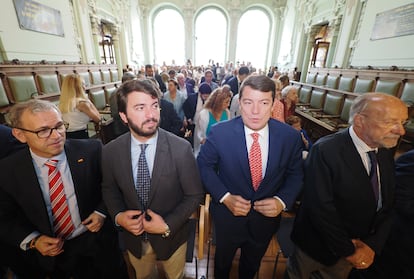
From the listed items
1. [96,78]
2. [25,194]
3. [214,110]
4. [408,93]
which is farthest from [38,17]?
[408,93]

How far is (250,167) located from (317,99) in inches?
163

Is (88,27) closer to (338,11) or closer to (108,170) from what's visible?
(108,170)

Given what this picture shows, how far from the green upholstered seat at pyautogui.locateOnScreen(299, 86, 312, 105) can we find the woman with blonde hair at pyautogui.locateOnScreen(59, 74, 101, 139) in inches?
192

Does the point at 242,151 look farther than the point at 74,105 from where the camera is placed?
No

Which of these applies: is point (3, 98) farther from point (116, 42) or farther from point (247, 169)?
point (116, 42)

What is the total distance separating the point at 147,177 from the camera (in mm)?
1135

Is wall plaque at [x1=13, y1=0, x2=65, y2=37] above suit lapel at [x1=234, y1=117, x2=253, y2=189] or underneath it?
above

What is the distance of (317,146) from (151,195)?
3.64 feet

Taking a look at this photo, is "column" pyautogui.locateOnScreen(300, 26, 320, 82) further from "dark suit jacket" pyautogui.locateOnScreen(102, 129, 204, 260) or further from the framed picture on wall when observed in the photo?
"dark suit jacket" pyautogui.locateOnScreen(102, 129, 204, 260)

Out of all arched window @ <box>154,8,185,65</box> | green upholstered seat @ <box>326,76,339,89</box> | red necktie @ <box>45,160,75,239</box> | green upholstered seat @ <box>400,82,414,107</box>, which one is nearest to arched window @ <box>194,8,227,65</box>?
arched window @ <box>154,8,185,65</box>

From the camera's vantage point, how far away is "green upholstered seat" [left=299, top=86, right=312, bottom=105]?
15.8 feet

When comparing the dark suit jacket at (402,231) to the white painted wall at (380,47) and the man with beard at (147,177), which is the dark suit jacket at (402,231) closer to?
the man with beard at (147,177)

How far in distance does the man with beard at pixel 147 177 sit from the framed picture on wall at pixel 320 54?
10388 millimetres

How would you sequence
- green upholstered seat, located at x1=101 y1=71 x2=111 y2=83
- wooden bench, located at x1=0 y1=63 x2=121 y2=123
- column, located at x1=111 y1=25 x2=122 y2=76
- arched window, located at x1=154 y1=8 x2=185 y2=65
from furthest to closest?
arched window, located at x1=154 y1=8 x2=185 y2=65 < column, located at x1=111 y1=25 x2=122 y2=76 < green upholstered seat, located at x1=101 y1=71 x2=111 y2=83 < wooden bench, located at x1=0 y1=63 x2=121 y2=123
